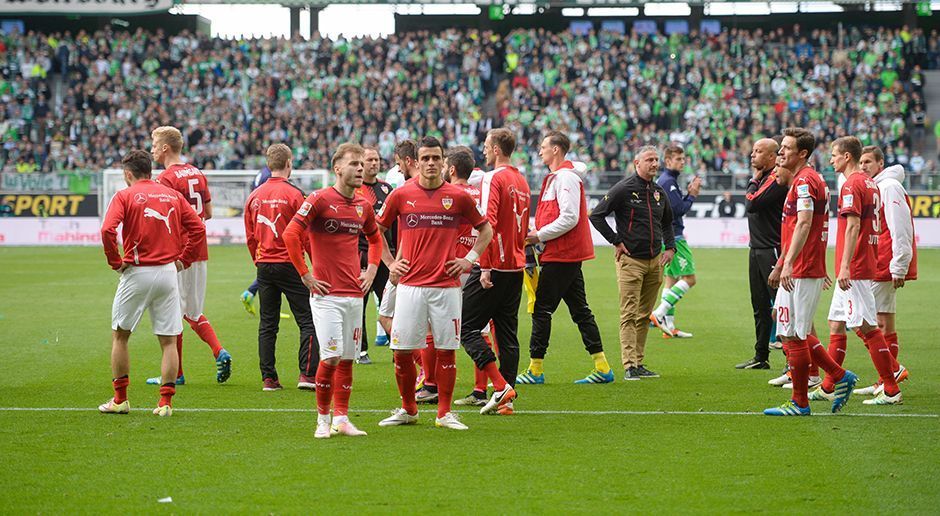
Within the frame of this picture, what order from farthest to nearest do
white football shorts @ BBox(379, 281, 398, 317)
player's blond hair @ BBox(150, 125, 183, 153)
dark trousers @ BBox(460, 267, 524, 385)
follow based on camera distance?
white football shorts @ BBox(379, 281, 398, 317)
player's blond hair @ BBox(150, 125, 183, 153)
dark trousers @ BBox(460, 267, 524, 385)

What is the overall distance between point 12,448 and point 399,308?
2767mm

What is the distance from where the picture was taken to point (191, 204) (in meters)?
10.8

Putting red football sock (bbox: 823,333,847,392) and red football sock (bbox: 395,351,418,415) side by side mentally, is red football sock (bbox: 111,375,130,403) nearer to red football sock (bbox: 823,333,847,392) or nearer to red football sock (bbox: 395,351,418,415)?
red football sock (bbox: 395,351,418,415)

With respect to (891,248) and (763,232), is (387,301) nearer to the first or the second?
(763,232)

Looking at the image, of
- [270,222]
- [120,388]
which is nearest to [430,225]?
[270,222]

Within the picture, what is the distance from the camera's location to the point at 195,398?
386 inches

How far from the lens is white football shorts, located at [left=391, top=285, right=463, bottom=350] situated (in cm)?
818

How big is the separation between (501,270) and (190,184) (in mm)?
3263

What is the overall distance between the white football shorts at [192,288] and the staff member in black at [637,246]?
3.78 meters

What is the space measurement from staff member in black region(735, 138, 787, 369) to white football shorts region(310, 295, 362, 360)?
4.35 m

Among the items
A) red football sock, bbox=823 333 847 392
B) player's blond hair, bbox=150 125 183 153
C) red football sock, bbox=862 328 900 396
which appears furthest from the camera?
player's blond hair, bbox=150 125 183 153

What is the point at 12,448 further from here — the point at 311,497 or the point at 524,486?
the point at 524,486

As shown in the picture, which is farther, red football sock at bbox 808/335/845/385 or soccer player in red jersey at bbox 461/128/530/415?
soccer player in red jersey at bbox 461/128/530/415

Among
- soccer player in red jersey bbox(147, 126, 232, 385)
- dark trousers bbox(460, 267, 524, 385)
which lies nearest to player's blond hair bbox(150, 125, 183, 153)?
soccer player in red jersey bbox(147, 126, 232, 385)
